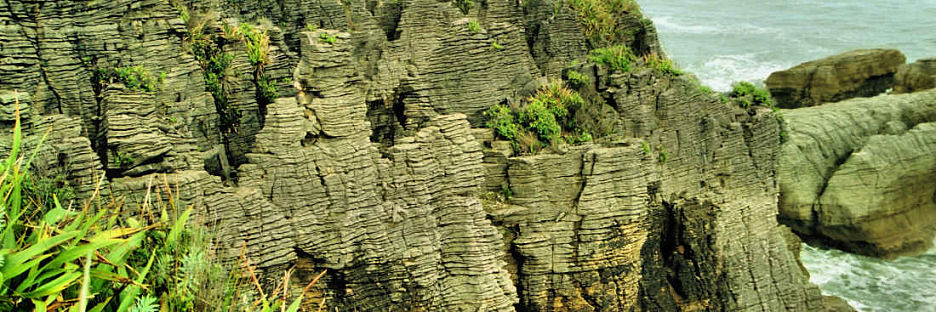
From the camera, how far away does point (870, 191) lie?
100ft

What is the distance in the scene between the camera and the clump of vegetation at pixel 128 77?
12344mm

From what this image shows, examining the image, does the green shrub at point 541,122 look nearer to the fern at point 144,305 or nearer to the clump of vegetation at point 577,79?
the clump of vegetation at point 577,79

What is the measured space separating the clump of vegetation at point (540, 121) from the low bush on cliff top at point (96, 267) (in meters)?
6.23

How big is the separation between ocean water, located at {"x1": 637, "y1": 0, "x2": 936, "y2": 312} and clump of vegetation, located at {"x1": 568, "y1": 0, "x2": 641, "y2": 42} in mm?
26227

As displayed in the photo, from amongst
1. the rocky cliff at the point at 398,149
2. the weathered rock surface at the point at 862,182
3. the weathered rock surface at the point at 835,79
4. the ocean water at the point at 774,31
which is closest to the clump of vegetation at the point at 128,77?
the rocky cliff at the point at 398,149

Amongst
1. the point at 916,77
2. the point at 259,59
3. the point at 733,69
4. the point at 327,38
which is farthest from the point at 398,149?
the point at 733,69

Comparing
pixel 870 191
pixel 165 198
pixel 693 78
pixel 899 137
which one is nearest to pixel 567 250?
pixel 693 78

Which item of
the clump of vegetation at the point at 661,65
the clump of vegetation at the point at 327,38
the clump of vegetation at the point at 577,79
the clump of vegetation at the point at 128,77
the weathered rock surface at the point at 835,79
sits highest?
the clump of vegetation at the point at 327,38

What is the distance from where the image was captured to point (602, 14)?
57.4ft

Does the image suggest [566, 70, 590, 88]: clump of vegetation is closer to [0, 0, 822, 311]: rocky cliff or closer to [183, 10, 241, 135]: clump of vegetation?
[0, 0, 822, 311]: rocky cliff

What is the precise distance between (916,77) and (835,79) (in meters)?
3.32

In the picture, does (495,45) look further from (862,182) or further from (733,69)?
(733,69)

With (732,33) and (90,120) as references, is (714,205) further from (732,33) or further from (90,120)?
(732,33)

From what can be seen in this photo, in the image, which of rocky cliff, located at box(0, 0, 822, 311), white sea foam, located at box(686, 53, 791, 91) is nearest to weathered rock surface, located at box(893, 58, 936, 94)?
white sea foam, located at box(686, 53, 791, 91)
